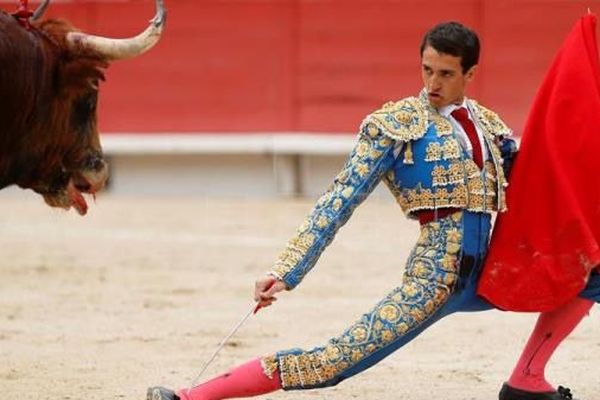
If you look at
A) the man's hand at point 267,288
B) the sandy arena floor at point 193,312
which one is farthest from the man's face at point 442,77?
the sandy arena floor at point 193,312

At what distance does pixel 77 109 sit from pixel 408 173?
92 centimetres

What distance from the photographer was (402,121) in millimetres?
4004

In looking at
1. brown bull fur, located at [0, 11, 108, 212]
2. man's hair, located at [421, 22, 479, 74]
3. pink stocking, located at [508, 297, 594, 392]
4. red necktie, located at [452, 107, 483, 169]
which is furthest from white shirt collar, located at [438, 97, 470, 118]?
brown bull fur, located at [0, 11, 108, 212]

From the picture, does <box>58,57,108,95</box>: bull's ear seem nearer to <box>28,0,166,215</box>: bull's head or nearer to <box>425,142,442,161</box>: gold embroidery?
<box>28,0,166,215</box>: bull's head

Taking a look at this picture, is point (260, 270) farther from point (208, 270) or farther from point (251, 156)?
point (251, 156)

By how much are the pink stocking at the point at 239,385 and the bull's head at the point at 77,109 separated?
2.39 ft

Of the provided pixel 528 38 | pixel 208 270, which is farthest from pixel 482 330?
pixel 528 38

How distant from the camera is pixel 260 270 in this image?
24.5ft

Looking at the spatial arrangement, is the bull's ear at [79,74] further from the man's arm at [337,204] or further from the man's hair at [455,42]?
the man's hair at [455,42]

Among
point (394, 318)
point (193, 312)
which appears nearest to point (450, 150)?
point (394, 318)

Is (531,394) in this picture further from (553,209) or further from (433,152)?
(433,152)

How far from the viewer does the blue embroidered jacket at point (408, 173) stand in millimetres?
3924

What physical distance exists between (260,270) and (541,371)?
127 inches

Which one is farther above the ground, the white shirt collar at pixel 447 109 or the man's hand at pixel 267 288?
the white shirt collar at pixel 447 109
